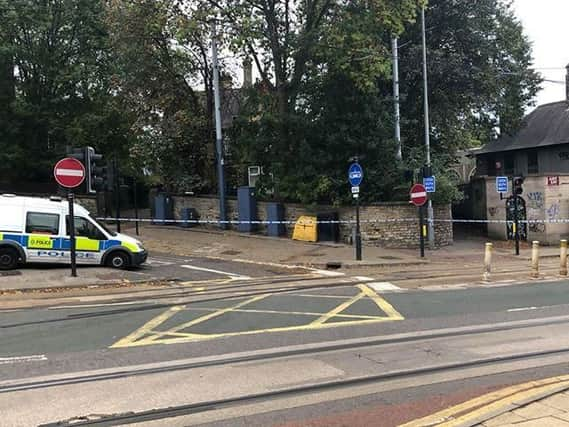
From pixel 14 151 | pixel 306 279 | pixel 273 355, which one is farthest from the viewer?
pixel 14 151

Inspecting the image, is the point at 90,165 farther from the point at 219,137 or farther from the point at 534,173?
the point at 534,173

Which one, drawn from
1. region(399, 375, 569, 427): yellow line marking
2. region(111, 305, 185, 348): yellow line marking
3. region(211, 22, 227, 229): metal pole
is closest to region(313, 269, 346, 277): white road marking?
region(111, 305, 185, 348): yellow line marking

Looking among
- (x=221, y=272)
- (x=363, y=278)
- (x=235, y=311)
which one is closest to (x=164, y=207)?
(x=221, y=272)

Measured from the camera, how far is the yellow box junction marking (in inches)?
336

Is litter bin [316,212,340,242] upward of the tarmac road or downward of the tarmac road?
upward

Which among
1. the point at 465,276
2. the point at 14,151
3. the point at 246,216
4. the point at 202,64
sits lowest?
the point at 465,276

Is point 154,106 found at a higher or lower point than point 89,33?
lower

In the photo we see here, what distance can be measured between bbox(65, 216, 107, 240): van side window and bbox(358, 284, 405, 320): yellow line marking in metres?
7.85

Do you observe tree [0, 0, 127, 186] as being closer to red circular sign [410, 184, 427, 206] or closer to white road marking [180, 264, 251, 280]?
white road marking [180, 264, 251, 280]

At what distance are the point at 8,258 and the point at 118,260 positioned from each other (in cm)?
291

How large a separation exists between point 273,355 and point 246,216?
67.8 ft

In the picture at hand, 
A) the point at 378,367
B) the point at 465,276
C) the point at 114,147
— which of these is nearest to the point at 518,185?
→ the point at 465,276

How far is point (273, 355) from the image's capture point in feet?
24.9

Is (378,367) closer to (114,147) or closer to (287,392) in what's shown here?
(287,392)
